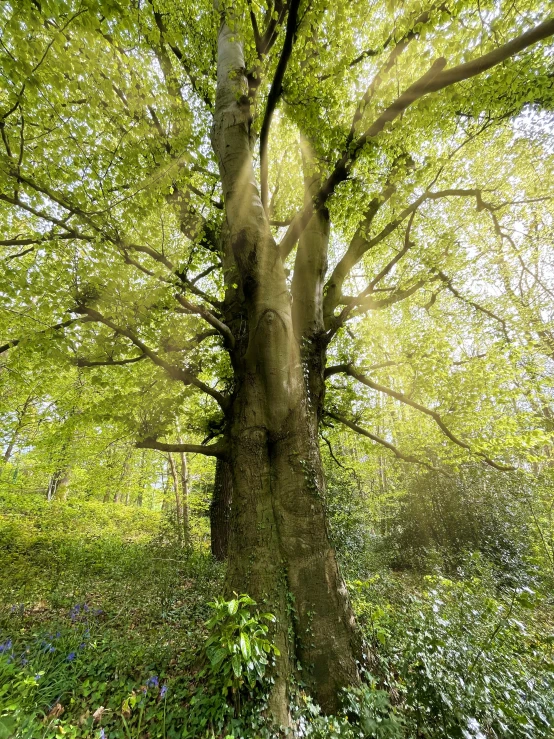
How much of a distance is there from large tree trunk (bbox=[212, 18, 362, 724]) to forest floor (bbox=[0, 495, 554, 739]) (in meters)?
0.41

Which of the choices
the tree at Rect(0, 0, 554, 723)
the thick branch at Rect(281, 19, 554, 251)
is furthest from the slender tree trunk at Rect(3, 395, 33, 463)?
the thick branch at Rect(281, 19, 554, 251)

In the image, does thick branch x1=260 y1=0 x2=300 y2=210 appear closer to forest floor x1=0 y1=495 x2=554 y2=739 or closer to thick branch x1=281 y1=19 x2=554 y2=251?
thick branch x1=281 y1=19 x2=554 y2=251

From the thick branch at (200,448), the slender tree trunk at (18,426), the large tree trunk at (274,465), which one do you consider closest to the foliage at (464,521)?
the large tree trunk at (274,465)

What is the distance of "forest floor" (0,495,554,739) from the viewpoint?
2.07m

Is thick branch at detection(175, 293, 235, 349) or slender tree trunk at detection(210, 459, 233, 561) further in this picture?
slender tree trunk at detection(210, 459, 233, 561)

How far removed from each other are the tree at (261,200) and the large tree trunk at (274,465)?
0.02 metres

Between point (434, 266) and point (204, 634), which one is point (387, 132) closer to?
point (434, 266)

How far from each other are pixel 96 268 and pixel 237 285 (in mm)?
1807

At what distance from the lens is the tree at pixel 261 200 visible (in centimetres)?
296

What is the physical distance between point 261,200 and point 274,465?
3.56m

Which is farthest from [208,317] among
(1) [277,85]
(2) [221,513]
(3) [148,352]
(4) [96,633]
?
(2) [221,513]

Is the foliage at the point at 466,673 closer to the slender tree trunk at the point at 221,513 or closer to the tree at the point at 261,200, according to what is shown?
the tree at the point at 261,200

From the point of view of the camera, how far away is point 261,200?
434 cm

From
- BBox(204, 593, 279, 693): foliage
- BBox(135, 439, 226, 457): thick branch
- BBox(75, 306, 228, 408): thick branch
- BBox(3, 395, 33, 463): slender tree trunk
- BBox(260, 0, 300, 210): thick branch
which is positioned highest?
BBox(260, 0, 300, 210): thick branch
